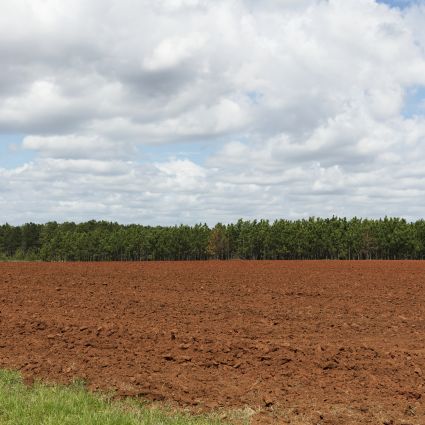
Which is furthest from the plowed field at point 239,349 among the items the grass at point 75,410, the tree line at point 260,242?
the tree line at point 260,242

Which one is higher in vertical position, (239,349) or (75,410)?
(239,349)

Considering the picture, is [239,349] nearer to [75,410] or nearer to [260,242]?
[75,410]

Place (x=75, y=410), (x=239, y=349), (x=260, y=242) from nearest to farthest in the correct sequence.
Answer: (x=75, y=410), (x=239, y=349), (x=260, y=242)

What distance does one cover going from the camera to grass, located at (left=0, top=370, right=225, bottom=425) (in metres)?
7.38

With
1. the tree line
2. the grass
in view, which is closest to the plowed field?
the grass

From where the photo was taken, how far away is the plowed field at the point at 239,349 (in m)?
8.45

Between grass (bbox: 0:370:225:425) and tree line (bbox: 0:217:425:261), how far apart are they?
109069mm

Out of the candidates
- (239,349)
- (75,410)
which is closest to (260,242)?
(239,349)

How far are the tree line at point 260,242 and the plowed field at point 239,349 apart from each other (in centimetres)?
9563

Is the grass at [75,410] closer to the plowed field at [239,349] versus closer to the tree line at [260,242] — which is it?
the plowed field at [239,349]

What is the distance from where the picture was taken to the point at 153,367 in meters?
10.2

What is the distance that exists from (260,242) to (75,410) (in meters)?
116

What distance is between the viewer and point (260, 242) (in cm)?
12319

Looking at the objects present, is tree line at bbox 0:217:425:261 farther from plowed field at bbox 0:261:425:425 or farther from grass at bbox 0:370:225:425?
grass at bbox 0:370:225:425
